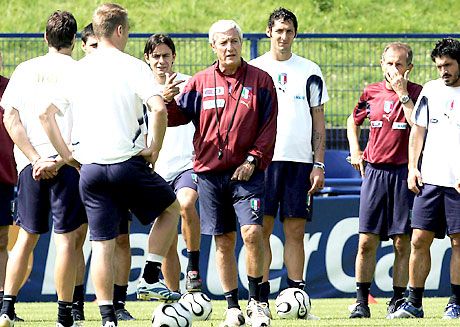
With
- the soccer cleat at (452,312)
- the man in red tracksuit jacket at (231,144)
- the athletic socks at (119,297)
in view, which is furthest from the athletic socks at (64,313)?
the soccer cleat at (452,312)

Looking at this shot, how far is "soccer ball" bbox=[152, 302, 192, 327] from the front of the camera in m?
9.10

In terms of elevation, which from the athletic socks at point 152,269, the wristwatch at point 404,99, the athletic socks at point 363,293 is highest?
the wristwatch at point 404,99

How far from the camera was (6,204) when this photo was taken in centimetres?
1136

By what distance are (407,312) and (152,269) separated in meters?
3.02

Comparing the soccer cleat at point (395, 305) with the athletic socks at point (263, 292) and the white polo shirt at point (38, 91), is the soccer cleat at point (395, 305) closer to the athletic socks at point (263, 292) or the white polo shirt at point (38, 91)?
the athletic socks at point (263, 292)

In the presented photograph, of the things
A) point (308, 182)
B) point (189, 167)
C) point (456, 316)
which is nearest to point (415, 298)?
point (456, 316)

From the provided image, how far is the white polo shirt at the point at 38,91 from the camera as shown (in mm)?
9711

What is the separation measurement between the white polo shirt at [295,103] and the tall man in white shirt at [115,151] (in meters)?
2.57

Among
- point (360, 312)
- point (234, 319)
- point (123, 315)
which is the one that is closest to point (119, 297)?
point (123, 315)

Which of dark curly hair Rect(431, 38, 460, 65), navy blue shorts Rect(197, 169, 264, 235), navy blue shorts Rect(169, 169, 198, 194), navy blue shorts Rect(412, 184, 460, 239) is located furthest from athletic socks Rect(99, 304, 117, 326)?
dark curly hair Rect(431, 38, 460, 65)

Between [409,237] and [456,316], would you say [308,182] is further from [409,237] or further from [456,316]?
[456,316]

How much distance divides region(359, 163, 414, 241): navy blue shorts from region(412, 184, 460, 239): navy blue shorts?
43 centimetres

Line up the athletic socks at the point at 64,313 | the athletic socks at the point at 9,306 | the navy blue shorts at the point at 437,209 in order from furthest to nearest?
Answer: the navy blue shorts at the point at 437,209
the athletic socks at the point at 9,306
the athletic socks at the point at 64,313

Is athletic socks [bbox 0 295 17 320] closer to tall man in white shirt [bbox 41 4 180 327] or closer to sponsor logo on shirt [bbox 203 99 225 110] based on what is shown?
tall man in white shirt [bbox 41 4 180 327]
